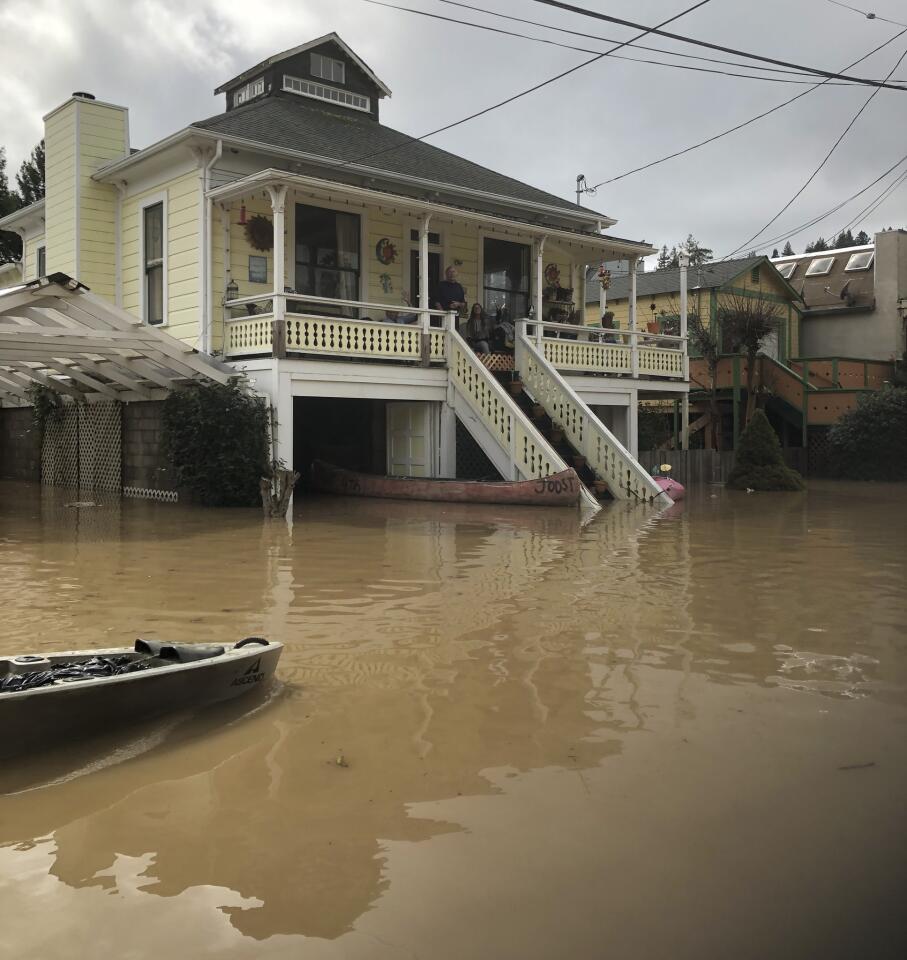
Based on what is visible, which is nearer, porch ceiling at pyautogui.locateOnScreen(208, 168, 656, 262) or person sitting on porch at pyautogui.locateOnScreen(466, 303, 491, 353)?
porch ceiling at pyautogui.locateOnScreen(208, 168, 656, 262)

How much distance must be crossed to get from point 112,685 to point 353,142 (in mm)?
17558

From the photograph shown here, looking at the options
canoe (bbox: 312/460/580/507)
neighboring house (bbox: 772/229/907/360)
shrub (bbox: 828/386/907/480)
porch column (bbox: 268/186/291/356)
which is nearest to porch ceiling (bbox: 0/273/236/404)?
porch column (bbox: 268/186/291/356)

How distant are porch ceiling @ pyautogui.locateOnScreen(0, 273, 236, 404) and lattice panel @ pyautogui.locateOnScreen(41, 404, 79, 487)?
2925 mm

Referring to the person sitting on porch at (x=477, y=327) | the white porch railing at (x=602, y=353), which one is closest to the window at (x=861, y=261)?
the white porch railing at (x=602, y=353)

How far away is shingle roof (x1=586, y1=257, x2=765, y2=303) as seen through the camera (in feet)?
110

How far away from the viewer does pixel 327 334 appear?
55.2ft

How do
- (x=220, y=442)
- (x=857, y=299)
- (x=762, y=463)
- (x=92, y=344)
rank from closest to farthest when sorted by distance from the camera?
(x=92, y=344) → (x=220, y=442) → (x=762, y=463) → (x=857, y=299)

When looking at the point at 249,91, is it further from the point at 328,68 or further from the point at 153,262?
the point at 153,262

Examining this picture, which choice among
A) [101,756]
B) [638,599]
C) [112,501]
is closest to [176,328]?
[112,501]

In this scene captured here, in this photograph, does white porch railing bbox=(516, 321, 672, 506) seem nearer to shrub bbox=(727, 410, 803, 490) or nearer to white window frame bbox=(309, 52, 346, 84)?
shrub bbox=(727, 410, 803, 490)

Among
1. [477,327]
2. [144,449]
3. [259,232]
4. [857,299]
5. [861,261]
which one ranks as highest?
[861,261]

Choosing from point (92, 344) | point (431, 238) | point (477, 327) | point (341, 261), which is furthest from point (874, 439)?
point (92, 344)

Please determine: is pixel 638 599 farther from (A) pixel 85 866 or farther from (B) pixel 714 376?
(B) pixel 714 376

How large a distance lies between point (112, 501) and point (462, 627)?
12.6m
